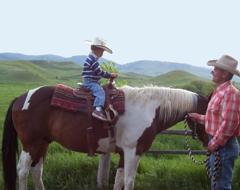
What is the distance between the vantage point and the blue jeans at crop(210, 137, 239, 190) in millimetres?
4543

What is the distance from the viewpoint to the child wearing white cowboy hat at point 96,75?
232 inches

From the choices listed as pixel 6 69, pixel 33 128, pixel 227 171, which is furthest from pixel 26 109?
pixel 6 69

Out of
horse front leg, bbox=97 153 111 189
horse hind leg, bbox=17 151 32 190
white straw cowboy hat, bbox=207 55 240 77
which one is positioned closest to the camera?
white straw cowboy hat, bbox=207 55 240 77

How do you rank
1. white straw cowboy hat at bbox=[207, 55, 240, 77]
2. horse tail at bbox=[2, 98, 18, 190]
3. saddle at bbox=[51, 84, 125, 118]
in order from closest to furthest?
white straw cowboy hat at bbox=[207, 55, 240, 77] → saddle at bbox=[51, 84, 125, 118] → horse tail at bbox=[2, 98, 18, 190]

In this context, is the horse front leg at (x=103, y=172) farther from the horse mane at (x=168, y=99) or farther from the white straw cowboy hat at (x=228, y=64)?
the white straw cowboy hat at (x=228, y=64)

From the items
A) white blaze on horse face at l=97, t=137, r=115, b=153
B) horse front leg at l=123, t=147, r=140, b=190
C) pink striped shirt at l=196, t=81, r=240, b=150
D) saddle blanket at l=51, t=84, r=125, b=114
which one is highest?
pink striped shirt at l=196, t=81, r=240, b=150

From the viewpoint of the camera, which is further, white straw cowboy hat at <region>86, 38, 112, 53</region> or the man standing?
white straw cowboy hat at <region>86, 38, 112, 53</region>

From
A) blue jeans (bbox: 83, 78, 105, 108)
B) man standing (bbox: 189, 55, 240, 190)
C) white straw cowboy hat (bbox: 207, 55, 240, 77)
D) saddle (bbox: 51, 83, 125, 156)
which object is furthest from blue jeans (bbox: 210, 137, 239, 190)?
blue jeans (bbox: 83, 78, 105, 108)

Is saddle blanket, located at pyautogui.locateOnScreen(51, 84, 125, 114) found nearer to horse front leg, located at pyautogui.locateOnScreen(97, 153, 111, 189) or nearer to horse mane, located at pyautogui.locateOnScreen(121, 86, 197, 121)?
horse mane, located at pyautogui.locateOnScreen(121, 86, 197, 121)

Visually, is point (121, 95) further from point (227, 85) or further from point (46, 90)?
point (227, 85)

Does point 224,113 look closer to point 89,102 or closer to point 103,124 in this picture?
point 103,124

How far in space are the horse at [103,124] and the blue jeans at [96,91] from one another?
266mm

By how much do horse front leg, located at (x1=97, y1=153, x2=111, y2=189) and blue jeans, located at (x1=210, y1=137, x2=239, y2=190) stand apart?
2577 mm

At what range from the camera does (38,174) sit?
6.52m
